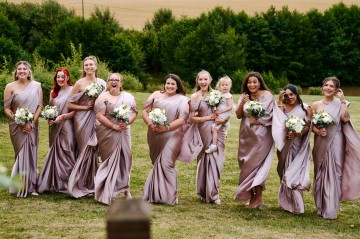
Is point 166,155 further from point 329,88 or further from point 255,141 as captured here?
point 329,88

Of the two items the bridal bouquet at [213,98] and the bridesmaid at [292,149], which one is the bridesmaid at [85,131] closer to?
the bridal bouquet at [213,98]

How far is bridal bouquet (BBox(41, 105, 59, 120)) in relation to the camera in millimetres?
9906

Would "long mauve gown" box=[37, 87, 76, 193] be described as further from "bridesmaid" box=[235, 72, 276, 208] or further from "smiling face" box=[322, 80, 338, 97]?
"smiling face" box=[322, 80, 338, 97]

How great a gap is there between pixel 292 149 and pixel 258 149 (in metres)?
0.50

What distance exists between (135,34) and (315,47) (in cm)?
2249

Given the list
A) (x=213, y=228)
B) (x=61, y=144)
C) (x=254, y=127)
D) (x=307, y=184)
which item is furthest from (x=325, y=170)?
(x=61, y=144)

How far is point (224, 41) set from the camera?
233 ft

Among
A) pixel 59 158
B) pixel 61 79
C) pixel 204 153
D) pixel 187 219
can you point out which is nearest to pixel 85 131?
pixel 59 158

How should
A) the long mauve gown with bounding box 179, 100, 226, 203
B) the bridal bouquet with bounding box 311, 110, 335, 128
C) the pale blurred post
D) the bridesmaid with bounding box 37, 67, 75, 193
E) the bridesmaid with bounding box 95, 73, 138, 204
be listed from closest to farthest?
the pale blurred post → the bridal bouquet with bounding box 311, 110, 335, 128 → the bridesmaid with bounding box 95, 73, 138, 204 → the long mauve gown with bounding box 179, 100, 226, 203 → the bridesmaid with bounding box 37, 67, 75, 193

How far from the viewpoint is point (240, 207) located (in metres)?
9.65

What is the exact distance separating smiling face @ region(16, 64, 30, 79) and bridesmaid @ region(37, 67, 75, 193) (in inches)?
18.2

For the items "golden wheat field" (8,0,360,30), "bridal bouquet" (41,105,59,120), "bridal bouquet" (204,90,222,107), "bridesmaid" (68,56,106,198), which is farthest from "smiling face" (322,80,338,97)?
"golden wheat field" (8,0,360,30)

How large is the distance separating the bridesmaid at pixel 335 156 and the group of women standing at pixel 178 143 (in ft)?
0.05

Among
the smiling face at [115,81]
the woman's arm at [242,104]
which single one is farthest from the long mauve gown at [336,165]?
the smiling face at [115,81]
